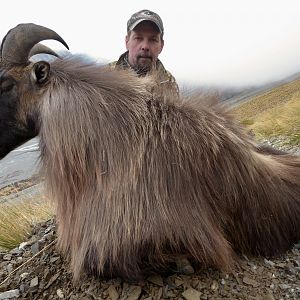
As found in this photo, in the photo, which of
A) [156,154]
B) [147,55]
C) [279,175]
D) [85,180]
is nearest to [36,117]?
[85,180]

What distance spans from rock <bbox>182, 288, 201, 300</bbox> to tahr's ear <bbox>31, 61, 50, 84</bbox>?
1.50m

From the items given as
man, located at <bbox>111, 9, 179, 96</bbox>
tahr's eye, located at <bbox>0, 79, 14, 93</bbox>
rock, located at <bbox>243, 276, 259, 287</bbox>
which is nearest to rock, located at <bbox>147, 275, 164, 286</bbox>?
rock, located at <bbox>243, 276, 259, 287</bbox>

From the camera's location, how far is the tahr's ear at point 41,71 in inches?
106

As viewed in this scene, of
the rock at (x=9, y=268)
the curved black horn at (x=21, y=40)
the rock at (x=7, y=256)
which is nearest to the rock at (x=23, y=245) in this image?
the rock at (x=7, y=256)

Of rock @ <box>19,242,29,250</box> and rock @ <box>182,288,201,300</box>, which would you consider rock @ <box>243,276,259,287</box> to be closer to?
rock @ <box>182,288,201,300</box>

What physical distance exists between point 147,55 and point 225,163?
A: 2.42m

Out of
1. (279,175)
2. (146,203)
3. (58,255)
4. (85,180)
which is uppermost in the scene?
(85,180)

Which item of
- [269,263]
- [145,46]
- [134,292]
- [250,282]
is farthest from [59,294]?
[145,46]

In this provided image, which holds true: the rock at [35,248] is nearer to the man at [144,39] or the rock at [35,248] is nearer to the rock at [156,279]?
the rock at [156,279]

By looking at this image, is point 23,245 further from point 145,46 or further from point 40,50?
point 145,46

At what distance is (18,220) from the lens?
3840 millimetres

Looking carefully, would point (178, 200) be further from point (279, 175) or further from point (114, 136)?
point (279, 175)

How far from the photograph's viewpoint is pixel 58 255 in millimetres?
2936

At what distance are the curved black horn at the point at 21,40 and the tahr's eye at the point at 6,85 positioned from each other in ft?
0.42
